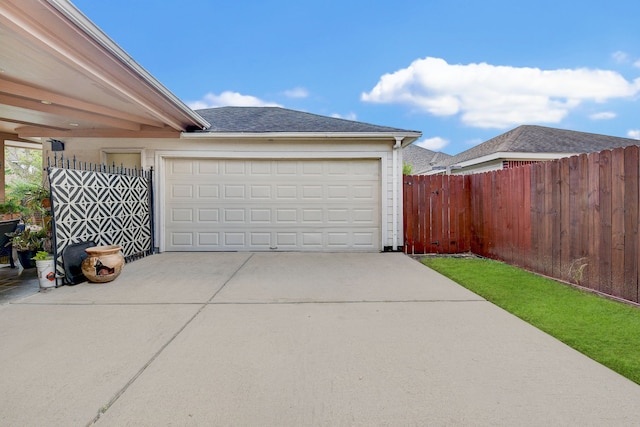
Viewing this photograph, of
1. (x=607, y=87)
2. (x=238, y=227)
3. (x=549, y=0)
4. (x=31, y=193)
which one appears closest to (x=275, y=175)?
(x=238, y=227)

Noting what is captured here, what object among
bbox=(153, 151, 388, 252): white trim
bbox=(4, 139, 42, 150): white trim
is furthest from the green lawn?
bbox=(4, 139, 42, 150): white trim

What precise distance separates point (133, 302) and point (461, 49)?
56.3ft

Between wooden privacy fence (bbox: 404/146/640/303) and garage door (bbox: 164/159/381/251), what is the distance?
3.87 feet

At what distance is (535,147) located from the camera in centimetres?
1095

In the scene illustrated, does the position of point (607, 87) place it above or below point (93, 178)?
above

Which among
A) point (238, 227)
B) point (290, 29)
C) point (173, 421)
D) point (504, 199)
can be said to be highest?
point (290, 29)

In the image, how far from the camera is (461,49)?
50.9 feet

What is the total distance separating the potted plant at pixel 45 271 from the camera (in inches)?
178

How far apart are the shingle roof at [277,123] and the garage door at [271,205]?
74cm

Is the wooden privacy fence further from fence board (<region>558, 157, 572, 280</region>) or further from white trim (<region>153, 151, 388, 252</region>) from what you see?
white trim (<region>153, 151, 388, 252</region>)

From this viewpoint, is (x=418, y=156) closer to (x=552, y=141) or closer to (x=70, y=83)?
(x=552, y=141)

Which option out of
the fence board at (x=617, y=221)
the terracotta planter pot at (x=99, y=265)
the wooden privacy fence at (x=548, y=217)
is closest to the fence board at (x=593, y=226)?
the wooden privacy fence at (x=548, y=217)

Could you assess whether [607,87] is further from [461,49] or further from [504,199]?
[504,199]

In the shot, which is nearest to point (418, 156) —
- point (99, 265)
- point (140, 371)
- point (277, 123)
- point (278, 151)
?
point (277, 123)
